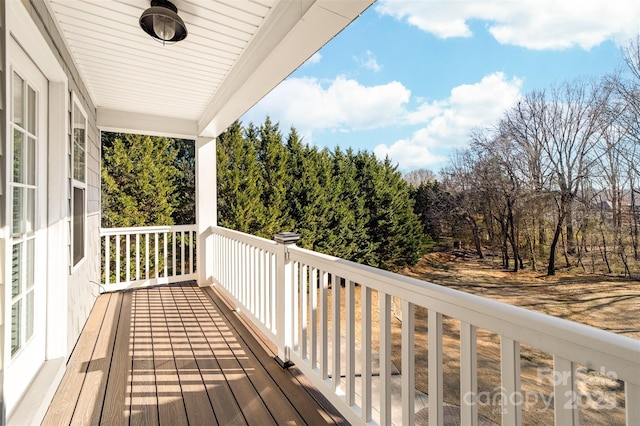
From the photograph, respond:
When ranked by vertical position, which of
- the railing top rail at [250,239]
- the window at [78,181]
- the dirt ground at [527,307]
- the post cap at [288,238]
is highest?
the window at [78,181]

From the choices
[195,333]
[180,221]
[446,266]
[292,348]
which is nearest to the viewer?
[292,348]

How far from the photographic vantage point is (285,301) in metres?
2.32

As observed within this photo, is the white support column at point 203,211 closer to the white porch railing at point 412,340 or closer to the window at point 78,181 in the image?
the window at point 78,181

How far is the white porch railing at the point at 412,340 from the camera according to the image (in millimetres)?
757

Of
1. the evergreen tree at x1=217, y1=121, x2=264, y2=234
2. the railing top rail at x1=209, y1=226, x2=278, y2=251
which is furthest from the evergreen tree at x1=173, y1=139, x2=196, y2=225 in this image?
the railing top rail at x1=209, y1=226, x2=278, y2=251

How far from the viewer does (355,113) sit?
14930 mm

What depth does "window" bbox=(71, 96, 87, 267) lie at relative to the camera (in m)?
2.64

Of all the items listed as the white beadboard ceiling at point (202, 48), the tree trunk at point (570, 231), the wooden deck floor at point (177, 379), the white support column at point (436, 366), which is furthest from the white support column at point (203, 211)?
the tree trunk at point (570, 231)

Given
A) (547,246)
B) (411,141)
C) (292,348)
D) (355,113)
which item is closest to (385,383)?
(292,348)

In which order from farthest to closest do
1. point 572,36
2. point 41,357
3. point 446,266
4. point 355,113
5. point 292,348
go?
1. point 355,113
2. point 446,266
3. point 572,36
4. point 292,348
5. point 41,357

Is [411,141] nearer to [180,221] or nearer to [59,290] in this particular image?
[180,221]

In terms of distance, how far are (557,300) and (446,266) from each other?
112 inches

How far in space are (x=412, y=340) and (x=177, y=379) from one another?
1.72 meters

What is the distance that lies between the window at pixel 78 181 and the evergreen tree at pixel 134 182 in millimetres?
4509
